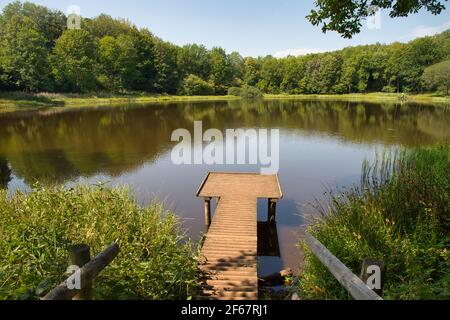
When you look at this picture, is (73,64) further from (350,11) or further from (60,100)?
(350,11)

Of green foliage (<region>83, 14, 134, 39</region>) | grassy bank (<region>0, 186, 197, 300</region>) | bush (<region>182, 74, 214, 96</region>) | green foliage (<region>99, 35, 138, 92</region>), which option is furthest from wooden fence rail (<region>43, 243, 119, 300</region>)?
green foliage (<region>83, 14, 134, 39</region>)

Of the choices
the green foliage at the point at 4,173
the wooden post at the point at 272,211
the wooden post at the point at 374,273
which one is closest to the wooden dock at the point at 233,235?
the wooden post at the point at 272,211

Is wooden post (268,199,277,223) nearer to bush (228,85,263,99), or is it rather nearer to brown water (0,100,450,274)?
brown water (0,100,450,274)

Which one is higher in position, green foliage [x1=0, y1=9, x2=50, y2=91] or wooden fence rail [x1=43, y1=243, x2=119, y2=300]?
green foliage [x1=0, y1=9, x2=50, y2=91]

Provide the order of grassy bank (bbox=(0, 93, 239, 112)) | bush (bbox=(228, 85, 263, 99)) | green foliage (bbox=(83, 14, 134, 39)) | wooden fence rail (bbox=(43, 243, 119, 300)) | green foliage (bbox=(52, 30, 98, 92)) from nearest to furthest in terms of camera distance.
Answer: wooden fence rail (bbox=(43, 243, 119, 300))
grassy bank (bbox=(0, 93, 239, 112))
green foliage (bbox=(52, 30, 98, 92))
green foliage (bbox=(83, 14, 134, 39))
bush (bbox=(228, 85, 263, 99))

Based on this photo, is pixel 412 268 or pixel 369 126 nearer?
pixel 412 268

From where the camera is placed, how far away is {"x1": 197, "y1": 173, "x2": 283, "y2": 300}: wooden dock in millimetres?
6555

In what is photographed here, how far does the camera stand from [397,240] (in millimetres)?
5535

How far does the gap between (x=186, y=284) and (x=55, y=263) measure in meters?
2.20

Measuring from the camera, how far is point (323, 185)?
1537 centimetres

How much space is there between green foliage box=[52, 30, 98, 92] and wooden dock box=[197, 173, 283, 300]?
2174 inches

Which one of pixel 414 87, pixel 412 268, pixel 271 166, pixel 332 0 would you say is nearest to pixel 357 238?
pixel 412 268

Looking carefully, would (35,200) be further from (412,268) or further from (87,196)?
(412,268)

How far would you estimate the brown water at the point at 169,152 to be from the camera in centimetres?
1341
